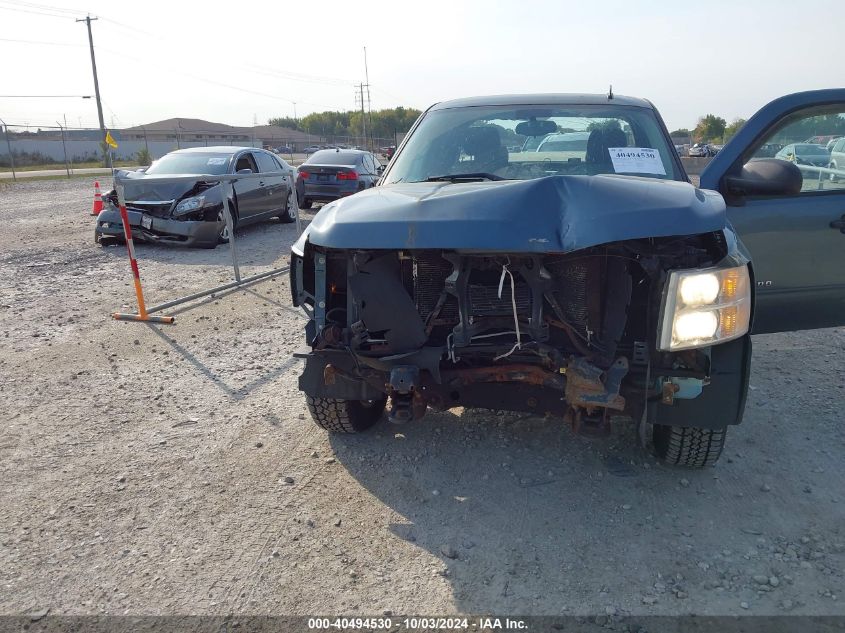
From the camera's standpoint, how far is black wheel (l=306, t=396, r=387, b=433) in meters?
3.53

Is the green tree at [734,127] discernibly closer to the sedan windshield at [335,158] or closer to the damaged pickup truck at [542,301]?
the damaged pickup truck at [542,301]

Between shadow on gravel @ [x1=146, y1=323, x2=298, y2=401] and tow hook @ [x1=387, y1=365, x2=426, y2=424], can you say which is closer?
tow hook @ [x1=387, y1=365, x2=426, y2=424]

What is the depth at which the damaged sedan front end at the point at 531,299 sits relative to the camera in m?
2.53

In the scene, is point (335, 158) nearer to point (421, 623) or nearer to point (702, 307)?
point (702, 307)

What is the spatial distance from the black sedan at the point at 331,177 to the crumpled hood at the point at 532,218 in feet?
37.3

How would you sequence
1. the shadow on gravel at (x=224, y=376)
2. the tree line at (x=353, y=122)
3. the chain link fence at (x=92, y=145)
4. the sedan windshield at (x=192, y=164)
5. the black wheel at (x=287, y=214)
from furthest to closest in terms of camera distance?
the tree line at (x=353, y=122), the chain link fence at (x=92, y=145), the black wheel at (x=287, y=214), the sedan windshield at (x=192, y=164), the shadow on gravel at (x=224, y=376)

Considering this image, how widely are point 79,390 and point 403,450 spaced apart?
2.49 meters

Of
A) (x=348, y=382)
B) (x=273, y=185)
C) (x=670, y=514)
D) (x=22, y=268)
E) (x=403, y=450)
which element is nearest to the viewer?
(x=670, y=514)

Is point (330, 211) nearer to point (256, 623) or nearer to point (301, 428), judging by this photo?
point (301, 428)

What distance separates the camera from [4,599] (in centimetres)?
244

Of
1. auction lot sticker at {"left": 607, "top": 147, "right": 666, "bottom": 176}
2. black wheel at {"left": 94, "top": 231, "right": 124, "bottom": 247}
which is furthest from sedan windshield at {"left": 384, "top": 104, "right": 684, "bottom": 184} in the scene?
black wheel at {"left": 94, "top": 231, "right": 124, "bottom": 247}

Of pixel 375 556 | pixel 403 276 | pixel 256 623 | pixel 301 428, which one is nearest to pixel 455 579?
pixel 375 556

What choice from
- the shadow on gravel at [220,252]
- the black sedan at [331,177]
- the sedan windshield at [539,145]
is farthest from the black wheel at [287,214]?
the sedan windshield at [539,145]

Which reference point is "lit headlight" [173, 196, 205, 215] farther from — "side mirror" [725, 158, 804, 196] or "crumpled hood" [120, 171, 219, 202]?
"side mirror" [725, 158, 804, 196]
